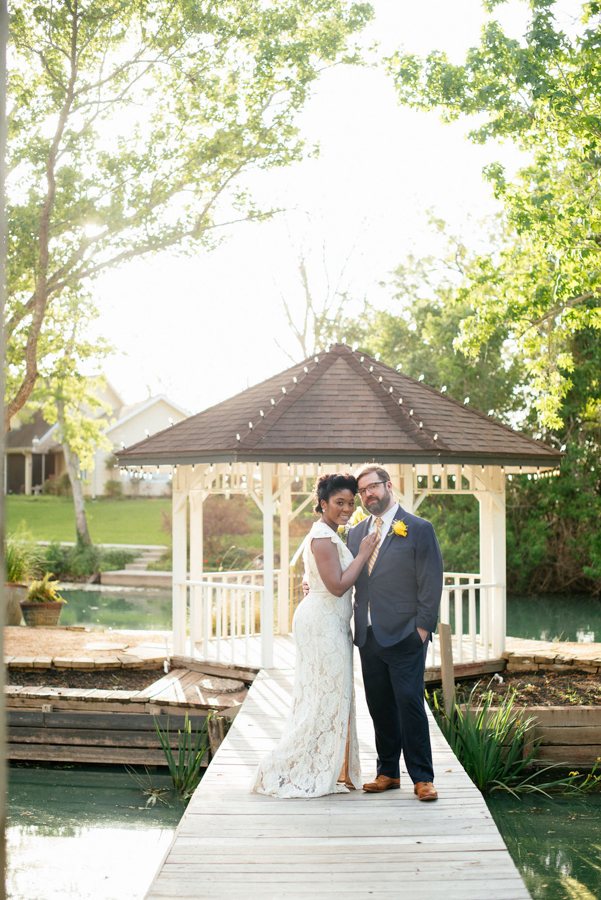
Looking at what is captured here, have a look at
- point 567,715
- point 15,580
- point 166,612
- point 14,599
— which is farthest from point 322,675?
point 166,612

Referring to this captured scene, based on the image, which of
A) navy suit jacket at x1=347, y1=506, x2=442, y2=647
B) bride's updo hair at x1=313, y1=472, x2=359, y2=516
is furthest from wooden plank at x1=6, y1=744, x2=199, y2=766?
bride's updo hair at x1=313, y1=472, x2=359, y2=516

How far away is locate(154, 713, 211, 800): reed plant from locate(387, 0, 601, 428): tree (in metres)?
6.51

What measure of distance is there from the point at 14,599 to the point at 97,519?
20.0m

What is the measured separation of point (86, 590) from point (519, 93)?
16.7m

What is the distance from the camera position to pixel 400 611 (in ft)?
14.9

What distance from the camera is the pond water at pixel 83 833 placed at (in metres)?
5.55

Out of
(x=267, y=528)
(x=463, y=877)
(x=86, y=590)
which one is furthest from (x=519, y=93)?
(x=86, y=590)

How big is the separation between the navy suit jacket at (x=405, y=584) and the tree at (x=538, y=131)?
5850 mm

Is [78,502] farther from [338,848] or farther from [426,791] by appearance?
[338,848]

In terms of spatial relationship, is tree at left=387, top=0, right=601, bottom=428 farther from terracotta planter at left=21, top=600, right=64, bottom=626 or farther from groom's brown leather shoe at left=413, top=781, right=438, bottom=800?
terracotta planter at left=21, top=600, right=64, bottom=626

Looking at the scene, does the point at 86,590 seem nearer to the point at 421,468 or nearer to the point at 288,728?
the point at 421,468

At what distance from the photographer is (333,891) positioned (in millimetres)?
3561

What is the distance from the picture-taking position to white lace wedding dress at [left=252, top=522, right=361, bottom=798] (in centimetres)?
466

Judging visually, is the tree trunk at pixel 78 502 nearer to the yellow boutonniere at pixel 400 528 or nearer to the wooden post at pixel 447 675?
the wooden post at pixel 447 675
